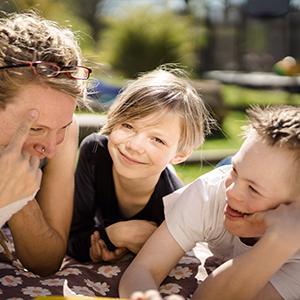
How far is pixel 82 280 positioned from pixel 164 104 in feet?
2.06

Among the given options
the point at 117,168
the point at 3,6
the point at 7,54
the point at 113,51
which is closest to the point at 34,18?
the point at 7,54

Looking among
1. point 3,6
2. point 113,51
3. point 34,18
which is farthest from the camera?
point 113,51

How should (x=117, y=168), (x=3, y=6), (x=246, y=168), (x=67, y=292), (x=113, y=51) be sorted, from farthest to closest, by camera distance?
1. (x=113, y=51)
2. (x=3, y=6)
3. (x=117, y=168)
4. (x=67, y=292)
5. (x=246, y=168)

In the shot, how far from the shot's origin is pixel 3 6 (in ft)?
9.77

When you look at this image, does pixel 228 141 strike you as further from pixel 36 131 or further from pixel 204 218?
pixel 36 131

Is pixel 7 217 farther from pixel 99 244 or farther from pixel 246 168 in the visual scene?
pixel 246 168

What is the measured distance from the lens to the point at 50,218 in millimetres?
2377

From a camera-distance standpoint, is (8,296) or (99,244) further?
(99,244)

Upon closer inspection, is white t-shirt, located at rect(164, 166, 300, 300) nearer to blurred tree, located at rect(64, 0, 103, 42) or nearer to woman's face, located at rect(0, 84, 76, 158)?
woman's face, located at rect(0, 84, 76, 158)

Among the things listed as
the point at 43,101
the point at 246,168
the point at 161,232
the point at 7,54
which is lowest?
the point at 161,232

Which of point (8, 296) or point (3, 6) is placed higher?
point (3, 6)

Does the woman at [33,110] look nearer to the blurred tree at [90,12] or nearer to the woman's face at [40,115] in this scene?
the woman's face at [40,115]

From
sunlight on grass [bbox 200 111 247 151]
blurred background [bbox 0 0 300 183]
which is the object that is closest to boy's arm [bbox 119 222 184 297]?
sunlight on grass [bbox 200 111 247 151]

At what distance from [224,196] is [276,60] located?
39.2 feet
